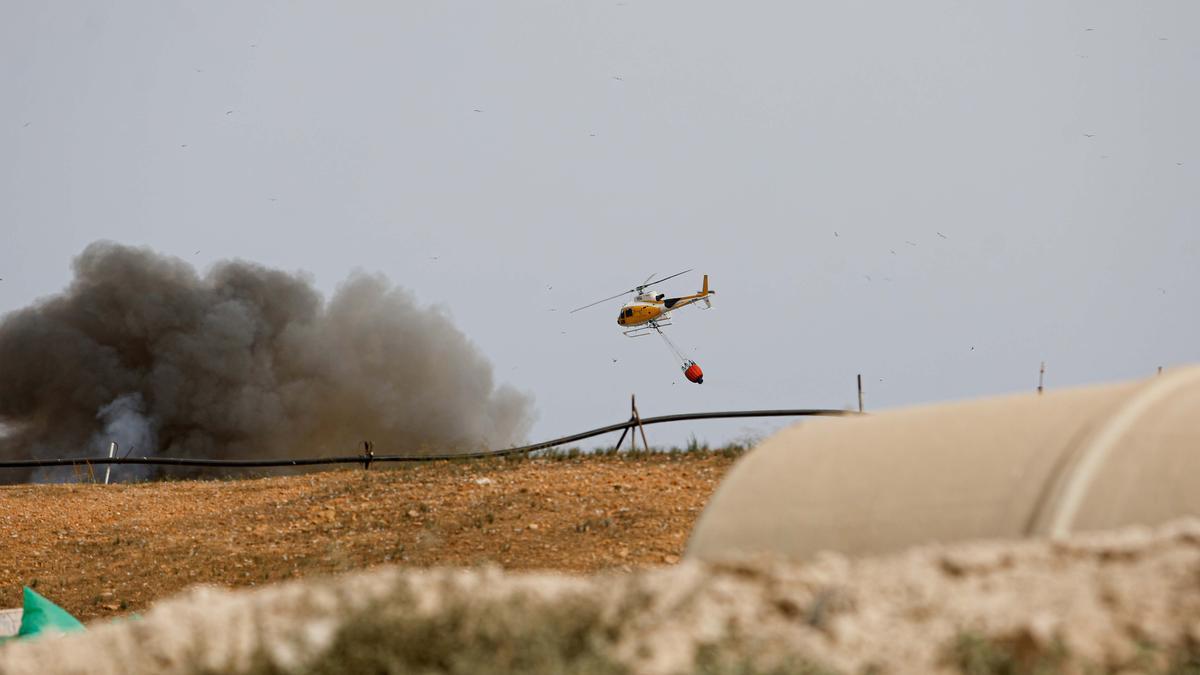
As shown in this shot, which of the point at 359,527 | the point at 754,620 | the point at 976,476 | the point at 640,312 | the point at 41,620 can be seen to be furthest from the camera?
the point at 640,312

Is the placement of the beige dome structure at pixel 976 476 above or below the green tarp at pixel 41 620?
above

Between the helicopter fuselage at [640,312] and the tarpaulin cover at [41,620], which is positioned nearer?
the tarpaulin cover at [41,620]

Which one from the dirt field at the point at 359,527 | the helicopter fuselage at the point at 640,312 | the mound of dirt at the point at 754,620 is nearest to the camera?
the mound of dirt at the point at 754,620

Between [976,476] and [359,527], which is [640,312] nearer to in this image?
[359,527]

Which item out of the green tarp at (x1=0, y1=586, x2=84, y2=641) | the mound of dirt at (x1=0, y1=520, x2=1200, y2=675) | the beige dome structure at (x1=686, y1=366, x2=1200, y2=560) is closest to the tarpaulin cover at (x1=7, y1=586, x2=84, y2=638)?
the green tarp at (x1=0, y1=586, x2=84, y2=641)

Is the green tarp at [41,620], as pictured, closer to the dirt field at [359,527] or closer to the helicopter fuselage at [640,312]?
the dirt field at [359,527]

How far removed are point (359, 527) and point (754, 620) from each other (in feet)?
46.3

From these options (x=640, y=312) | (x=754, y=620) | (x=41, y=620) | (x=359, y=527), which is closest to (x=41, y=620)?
(x=41, y=620)

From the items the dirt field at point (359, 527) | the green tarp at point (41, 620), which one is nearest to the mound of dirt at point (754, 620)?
the green tarp at point (41, 620)

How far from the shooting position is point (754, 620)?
4.75m

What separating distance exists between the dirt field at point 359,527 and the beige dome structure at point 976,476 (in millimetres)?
Result: 8796

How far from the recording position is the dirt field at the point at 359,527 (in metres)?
16.4

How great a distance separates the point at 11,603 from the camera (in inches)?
687

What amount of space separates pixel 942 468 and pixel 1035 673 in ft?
5.08
